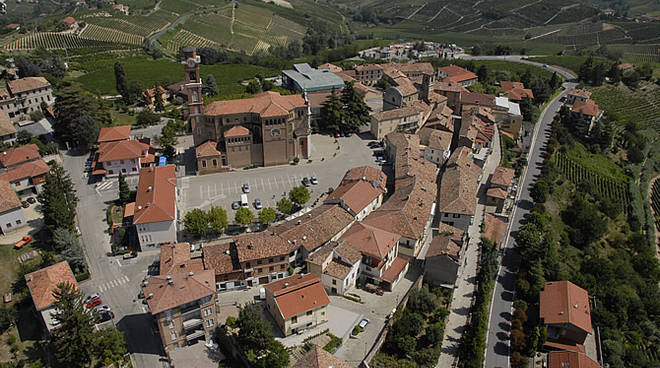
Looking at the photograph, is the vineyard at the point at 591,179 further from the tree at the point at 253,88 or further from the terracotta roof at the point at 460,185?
the tree at the point at 253,88

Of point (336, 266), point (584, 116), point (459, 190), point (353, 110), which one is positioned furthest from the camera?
point (584, 116)

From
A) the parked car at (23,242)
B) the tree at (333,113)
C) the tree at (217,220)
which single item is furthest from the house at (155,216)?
the tree at (333,113)

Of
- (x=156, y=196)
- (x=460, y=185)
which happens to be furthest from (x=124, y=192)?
(x=460, y=185)

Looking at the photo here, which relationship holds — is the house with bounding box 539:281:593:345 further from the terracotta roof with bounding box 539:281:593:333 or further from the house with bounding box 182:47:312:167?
the house with bounding box 182:47:312:167

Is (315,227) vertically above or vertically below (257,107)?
below

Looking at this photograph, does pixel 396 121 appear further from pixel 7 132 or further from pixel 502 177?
pixel 7 132

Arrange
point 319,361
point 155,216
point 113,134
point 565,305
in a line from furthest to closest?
1. point 113,134
2. point 155,216
3. point 565,305
4. point 319,361
